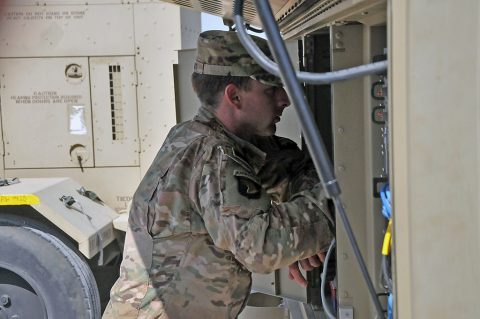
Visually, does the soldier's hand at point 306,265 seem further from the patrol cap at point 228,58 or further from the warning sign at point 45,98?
the warning sign at point 45,98

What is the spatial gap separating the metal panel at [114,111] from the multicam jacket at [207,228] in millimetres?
2383

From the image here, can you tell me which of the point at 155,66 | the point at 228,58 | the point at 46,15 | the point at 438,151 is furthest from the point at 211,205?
the point at 46,15

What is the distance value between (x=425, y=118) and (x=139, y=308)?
1.37 metres

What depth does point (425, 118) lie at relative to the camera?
3.31ft

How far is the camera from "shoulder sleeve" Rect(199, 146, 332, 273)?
66.7 inches

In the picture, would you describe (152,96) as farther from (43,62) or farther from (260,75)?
(260,75)

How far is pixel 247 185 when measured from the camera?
176 centimetres

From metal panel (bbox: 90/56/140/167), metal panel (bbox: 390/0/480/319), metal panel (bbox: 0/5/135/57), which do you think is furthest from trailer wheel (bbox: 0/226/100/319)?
metal panel (bbox: 390/0/480/319)

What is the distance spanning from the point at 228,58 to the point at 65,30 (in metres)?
2.79

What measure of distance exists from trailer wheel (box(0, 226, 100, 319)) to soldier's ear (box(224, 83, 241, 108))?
2137mm

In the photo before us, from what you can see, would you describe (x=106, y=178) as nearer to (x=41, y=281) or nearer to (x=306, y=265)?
(x=41, y=281)

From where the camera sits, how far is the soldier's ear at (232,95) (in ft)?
6.51

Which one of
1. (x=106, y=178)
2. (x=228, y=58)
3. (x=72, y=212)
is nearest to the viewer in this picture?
(x=228, y=58)

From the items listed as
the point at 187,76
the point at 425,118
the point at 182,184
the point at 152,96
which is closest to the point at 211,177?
the point at 182,184
